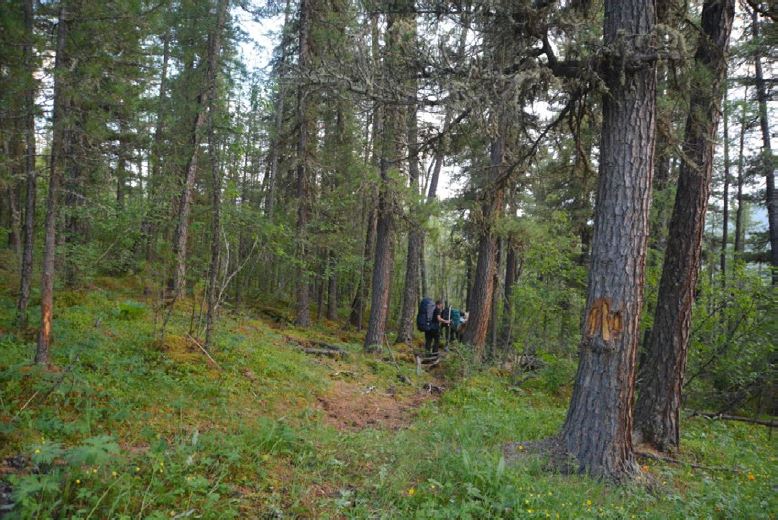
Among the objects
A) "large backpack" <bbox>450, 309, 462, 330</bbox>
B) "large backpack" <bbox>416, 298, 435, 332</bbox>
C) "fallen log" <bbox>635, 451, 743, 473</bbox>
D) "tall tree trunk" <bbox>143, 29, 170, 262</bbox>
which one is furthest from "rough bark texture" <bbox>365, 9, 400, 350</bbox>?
"fallen log" <bbox>635, 451, 743, 473</bbox>

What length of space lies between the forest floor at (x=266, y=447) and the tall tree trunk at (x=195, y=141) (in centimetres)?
116

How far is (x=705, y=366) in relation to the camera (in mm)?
8594

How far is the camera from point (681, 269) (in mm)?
6113

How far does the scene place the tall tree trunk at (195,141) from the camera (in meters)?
7.41

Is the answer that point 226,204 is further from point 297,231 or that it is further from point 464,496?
point 464,496

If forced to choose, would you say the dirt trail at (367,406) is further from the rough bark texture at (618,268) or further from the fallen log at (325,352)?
the rough bark texture at (618,268)

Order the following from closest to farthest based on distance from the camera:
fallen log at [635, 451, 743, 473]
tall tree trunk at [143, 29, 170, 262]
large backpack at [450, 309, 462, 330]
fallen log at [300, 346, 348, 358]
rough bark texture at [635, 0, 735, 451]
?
fallen log at [635, 451, 743, 473]
rough bark texture at [635, 0, 735, 451]
tall tree trunk at [143, 29, 170, 262]
fallen log at [300, 346, 348, 358]
large backpack at [450, 309, 462, 330]

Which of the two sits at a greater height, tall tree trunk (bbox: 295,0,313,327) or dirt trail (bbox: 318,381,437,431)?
tall tree trunk (bbox: 295,0,313,327)

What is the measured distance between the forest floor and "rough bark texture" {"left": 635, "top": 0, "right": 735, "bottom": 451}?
58 cm

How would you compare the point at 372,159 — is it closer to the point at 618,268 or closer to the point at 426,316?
the point at 426,316

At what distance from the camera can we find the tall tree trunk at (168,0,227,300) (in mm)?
7410

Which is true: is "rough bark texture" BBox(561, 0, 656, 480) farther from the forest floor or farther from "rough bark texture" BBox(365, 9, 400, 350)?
"rough bark texture" BBox(365, 9, 400, 350)

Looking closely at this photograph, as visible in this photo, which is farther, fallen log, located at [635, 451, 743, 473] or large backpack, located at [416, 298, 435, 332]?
large backpack, located at [416, 298, 435, 332]

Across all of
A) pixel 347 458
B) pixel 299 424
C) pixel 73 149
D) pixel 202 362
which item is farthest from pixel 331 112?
pixel 347 458
